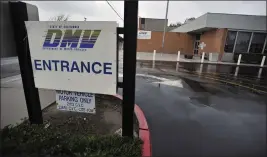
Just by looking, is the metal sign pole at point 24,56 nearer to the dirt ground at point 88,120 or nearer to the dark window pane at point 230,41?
the dirt ground at point 88,120

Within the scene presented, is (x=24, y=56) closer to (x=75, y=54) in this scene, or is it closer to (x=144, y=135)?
(x=75, y=54)

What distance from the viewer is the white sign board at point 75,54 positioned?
9.10ft

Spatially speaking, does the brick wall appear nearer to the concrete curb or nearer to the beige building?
the beige building

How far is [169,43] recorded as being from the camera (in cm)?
2706

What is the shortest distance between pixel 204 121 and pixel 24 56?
438 cm

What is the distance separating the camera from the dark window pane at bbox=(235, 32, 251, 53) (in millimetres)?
19906

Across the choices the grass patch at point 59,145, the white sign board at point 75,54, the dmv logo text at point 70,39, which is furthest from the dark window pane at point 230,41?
the dmv logo text at point 70,39

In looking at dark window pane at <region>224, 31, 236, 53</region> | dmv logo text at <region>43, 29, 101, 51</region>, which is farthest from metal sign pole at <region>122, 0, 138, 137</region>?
dark window pane at <region>224, 31, 236, 53</region>

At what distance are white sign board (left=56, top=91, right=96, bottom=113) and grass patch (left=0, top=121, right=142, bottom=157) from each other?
1.68 feet

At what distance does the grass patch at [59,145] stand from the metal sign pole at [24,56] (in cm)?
39


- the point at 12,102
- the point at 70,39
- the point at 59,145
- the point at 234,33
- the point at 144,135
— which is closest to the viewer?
the point at 59,145

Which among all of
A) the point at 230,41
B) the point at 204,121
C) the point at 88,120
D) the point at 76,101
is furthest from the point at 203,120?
the point at 230,41

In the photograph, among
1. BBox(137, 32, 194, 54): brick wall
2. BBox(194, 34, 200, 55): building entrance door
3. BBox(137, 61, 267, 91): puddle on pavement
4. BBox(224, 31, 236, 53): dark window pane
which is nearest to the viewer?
BBox(137, 61, 267, 91): puddle on pavement

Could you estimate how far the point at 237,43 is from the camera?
20078mm
